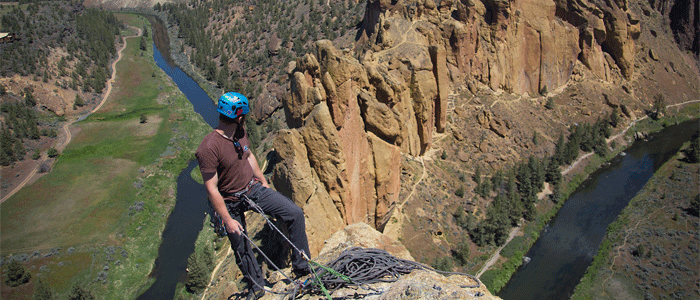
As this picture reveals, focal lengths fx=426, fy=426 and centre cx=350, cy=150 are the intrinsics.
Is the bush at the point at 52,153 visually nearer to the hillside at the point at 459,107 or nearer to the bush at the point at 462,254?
the hillside at the point at 459,107

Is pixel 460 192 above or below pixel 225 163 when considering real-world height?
below

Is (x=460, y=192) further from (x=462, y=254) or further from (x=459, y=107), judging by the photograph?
(x=459, y=107)

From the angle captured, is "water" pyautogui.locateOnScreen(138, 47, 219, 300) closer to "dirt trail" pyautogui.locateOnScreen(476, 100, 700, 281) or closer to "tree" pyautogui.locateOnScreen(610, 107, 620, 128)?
"dirt trail" pyautogui.locateOnScreen(476, 100, 700, 281)

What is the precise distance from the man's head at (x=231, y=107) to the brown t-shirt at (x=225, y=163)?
42 centimetres

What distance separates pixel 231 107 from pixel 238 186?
169 centimetres

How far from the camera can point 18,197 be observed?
39.1 metres

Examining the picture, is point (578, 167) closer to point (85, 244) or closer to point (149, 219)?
point (149, 219)

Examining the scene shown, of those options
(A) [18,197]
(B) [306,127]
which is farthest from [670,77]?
(A) [18,197]

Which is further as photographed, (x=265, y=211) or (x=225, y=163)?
(x=265, y=211)

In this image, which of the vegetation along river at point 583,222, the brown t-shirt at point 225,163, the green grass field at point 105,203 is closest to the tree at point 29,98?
the green grass field at point 105,203

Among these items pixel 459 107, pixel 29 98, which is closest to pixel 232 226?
pixel 459 107

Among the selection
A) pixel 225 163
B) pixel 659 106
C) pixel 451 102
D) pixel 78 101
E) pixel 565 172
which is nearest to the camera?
pixel 225 163

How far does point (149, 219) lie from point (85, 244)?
18.3 ft

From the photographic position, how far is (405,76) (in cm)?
3259
